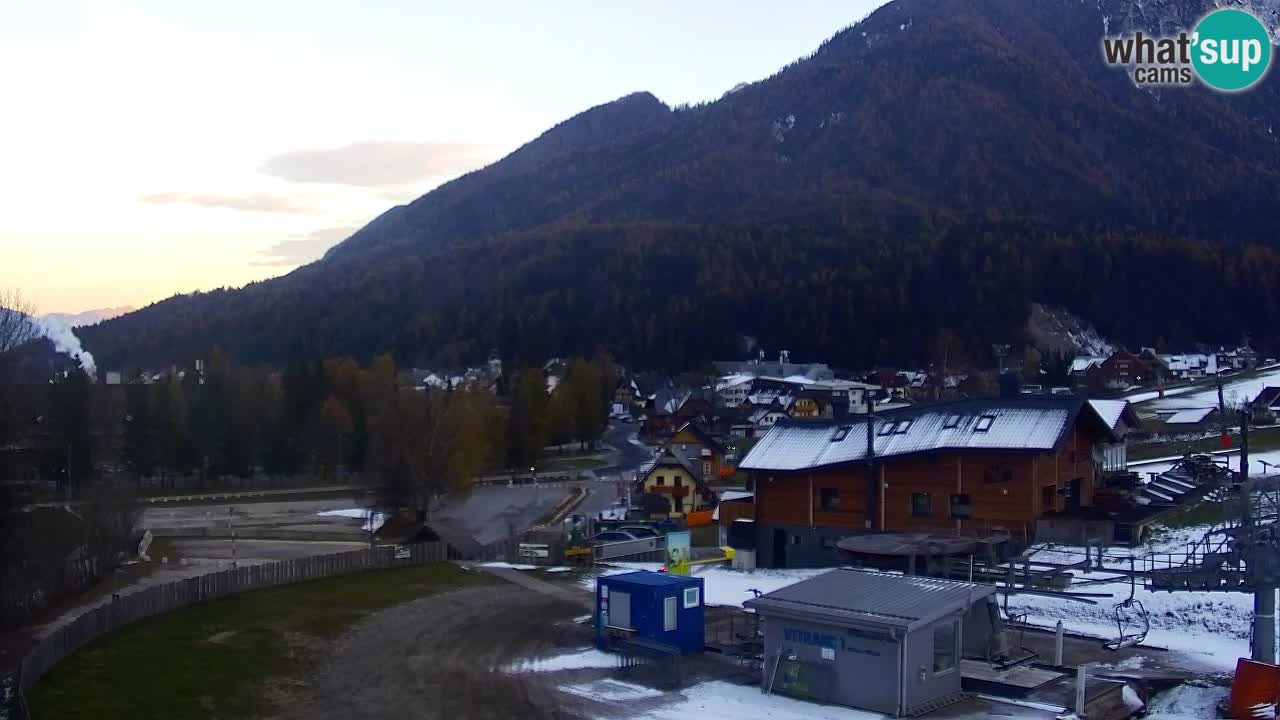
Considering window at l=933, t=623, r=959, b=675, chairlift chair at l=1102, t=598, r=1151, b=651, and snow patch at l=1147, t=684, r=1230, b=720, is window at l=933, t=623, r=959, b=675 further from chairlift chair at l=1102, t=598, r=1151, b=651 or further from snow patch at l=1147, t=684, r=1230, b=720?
chairlift chair at l=1102, t=598, r=1151, b=651

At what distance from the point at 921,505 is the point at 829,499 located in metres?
3.36

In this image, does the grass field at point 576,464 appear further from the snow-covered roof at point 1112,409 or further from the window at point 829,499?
the window at point 829,499

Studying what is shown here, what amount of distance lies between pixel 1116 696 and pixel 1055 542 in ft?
42.9

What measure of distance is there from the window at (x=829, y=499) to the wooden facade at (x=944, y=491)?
0.04 meters

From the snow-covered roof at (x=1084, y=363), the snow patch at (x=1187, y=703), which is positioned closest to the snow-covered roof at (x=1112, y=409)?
the snow patch at (x=1187, y=703)

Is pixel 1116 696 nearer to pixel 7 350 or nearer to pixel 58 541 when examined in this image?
pixel 58 541

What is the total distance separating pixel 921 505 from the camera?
123ft

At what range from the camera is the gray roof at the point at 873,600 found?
22250 millimetres

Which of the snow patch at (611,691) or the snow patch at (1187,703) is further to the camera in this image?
the snow patch at (611,691)

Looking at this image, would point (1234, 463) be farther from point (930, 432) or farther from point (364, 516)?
point (364, 516)

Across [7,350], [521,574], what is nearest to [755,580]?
[521,574]

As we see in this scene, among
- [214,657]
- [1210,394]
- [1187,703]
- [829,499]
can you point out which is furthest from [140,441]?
[1210,394]

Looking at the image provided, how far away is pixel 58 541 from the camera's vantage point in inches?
1726

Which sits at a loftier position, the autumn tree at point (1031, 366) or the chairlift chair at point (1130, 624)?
the autumn tree at point (1031, 366)
